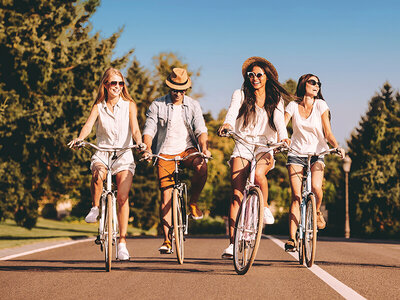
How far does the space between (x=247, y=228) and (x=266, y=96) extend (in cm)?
184

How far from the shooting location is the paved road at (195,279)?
227 inches

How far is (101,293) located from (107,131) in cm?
252

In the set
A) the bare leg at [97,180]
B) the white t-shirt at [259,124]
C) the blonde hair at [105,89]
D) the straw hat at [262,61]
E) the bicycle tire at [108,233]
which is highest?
the straw hat at [262,61]

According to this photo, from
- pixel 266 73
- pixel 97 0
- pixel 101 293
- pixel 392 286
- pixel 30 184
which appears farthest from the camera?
pixel 97 0

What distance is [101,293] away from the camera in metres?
5.77

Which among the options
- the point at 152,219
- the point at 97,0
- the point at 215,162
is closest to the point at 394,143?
the point at 215,162

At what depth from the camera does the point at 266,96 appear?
25.5 ft

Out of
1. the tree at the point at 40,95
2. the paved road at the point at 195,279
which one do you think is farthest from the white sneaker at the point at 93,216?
the tree at the point at 40,95

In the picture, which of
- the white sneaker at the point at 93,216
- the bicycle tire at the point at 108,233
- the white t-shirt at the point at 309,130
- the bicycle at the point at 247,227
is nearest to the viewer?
the bicycle at the point at 247,227

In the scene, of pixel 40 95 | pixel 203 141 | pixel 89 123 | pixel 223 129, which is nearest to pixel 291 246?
pixel 203 141

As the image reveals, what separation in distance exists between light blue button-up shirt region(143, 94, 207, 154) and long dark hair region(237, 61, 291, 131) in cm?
73

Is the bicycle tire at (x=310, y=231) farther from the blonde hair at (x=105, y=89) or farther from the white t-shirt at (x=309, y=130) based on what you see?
the blonde hair at (x=105, y=89)

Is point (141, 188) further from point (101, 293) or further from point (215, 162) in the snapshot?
point (101, 293)

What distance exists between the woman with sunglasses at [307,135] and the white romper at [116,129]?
206cm
